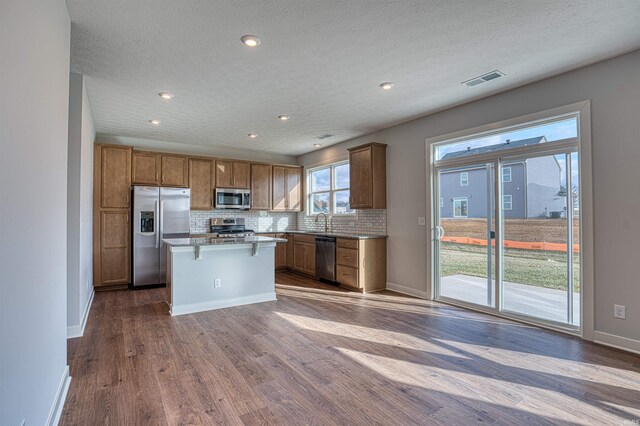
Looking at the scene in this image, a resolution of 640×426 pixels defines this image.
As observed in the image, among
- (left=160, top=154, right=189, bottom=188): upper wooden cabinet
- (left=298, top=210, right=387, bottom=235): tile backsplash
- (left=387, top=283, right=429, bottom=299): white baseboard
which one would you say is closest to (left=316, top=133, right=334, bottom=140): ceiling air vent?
(left=298, top=210, right=387, bottom=235): tile backsplash

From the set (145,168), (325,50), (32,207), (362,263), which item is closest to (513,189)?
(362,263)

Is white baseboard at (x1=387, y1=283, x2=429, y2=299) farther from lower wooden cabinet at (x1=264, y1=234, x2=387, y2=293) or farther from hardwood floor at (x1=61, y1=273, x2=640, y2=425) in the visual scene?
hardwood floor at (x1=61, y1=273, x2=640, y2=425)

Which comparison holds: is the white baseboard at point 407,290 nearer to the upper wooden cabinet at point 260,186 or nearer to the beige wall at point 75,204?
the upper wooden cabinet at point 260,186

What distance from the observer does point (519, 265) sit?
3.90m

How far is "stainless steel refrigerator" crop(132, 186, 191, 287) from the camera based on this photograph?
18.1ft

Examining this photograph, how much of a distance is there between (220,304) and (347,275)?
2.06 m

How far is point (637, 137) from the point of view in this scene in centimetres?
295

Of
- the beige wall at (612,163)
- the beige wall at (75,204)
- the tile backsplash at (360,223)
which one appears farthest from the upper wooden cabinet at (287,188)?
the beige wall at (612,163)

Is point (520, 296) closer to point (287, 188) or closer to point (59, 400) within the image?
point (59, 400)

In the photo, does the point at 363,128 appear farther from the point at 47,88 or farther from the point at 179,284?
the point at 47,88

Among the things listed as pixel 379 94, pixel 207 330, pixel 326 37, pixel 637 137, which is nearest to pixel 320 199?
pixel 379 94

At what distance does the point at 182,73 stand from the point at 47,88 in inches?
69.0

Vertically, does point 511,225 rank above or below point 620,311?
above

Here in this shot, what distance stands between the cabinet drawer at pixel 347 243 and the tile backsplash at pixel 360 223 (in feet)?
1.94
